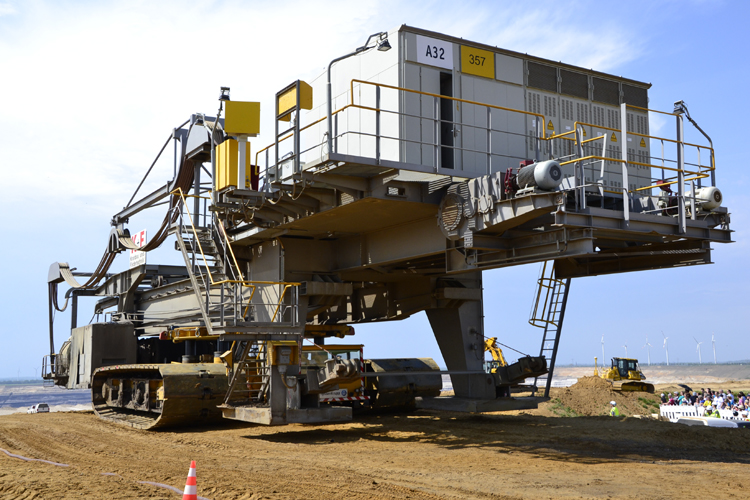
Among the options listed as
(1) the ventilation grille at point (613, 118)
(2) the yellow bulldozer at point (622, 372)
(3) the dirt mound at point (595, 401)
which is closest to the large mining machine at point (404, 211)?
(1) the ventilation grille at point (613, 118)

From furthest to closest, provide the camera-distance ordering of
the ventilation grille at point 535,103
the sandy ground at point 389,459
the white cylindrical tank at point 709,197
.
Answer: the ventilation grille at point 535,103
the white cylindrical tank at point 709,197
the sandy ground at point 389,459

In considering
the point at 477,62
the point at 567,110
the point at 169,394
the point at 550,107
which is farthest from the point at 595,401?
the point at 169,394

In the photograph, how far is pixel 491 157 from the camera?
43.0 feet

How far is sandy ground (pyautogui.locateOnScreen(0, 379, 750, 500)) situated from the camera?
8367 mm

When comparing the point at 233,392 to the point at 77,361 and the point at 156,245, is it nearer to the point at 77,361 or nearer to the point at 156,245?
the point at 156,245

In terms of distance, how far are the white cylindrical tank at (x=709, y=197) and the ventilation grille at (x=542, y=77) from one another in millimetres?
3702

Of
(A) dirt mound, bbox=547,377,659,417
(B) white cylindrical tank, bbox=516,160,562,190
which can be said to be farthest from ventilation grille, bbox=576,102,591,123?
(A) dirt mound, bbox=547,377,659,417

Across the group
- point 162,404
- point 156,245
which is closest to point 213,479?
point 162,404

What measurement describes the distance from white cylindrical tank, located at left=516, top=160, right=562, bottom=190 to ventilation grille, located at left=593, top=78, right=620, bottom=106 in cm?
497

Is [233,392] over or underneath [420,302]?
underneath

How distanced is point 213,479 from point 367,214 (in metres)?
6.06

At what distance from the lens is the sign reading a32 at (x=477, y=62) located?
43.2 ft

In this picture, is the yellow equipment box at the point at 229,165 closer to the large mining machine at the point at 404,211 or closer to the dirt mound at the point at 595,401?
the large mining machine at the point at 404,211

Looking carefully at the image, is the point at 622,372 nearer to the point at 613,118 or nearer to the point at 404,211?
the point at 613,118
